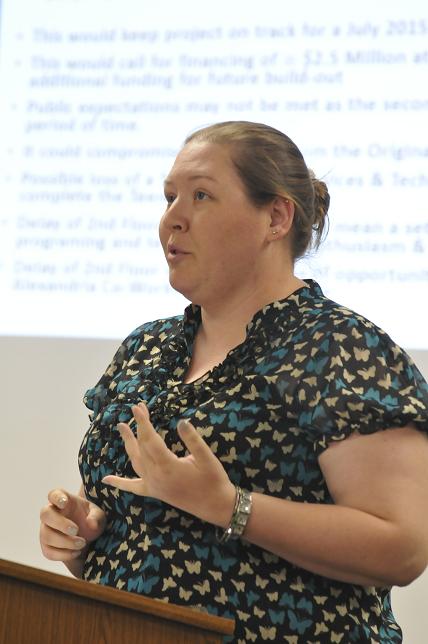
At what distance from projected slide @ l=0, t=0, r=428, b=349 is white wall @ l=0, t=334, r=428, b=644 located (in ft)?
0.23

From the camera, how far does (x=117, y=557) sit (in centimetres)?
156

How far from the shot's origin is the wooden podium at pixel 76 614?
1.12 meters

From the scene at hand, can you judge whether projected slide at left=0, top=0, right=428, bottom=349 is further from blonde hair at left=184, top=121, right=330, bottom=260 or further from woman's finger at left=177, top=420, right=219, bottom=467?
woman's finger at left=177, top=420, right=219, bottom=467

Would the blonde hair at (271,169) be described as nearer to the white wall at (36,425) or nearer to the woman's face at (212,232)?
the woman's face at (212,232)

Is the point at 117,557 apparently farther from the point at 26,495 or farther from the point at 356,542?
the point at 26,495

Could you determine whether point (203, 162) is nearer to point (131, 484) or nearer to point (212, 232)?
point (212, 232)

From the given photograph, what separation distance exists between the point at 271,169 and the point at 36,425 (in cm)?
142

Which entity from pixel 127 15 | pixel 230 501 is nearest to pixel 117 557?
pixel 230 501

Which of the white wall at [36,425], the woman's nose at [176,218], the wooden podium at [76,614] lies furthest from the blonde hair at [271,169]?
the white wall at [36,425]

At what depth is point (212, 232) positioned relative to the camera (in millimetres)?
1639

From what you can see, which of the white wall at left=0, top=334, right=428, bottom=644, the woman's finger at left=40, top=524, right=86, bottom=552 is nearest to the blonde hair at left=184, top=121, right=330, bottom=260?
the woman's finger at left=40, top=524, right=86, bottom=552

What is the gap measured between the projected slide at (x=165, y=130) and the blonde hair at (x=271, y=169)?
699 mm

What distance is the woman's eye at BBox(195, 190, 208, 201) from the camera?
167cm

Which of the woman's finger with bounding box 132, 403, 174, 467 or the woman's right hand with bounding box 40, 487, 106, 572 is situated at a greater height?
the woman's finger with bounding box 132, 403, 174, 467
